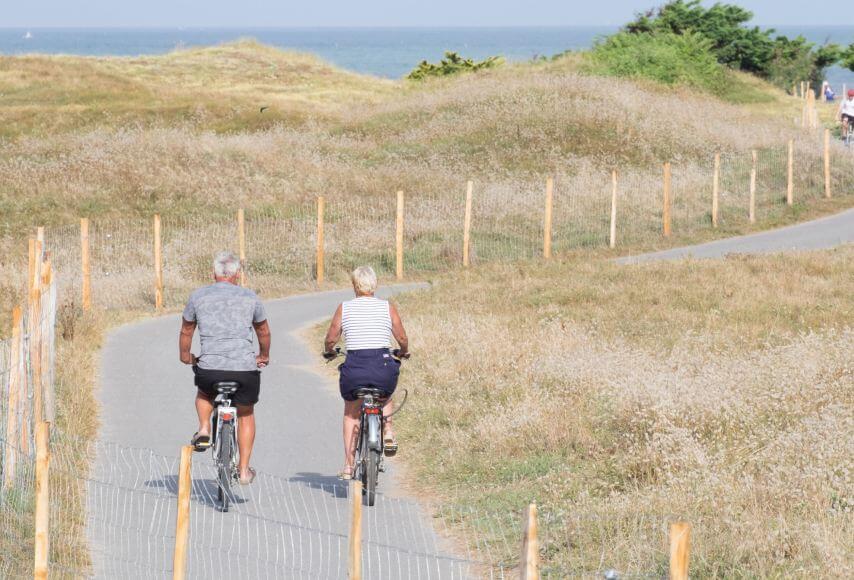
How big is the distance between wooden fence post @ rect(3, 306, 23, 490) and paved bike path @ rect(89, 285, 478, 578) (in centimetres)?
67

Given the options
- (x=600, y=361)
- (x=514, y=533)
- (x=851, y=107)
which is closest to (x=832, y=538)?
(x=514, y=533)

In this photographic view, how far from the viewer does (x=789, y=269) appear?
22.6 metres

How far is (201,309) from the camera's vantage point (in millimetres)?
9688

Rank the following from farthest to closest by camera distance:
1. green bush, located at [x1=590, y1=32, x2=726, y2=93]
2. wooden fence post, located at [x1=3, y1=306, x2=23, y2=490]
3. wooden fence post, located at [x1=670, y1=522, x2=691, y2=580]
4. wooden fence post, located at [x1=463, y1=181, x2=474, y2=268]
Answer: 1. green bush, located at [x1=590, y1=32, x2=726, y2=93]
2. wooden fence post, located at [x1=463, y1=181, x2=474, y2=268]
3. wooden fence post, located at [x1=3, y1=306, x2=23, y2=490]
4. wooden fence post, located at [x1=670, y1=522, x2=691, y2=580]

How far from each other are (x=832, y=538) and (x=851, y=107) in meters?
38.0

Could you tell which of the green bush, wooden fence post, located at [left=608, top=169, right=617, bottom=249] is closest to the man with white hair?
wooden fence post, located at [left=608, top=169, right=617, bottom=249]

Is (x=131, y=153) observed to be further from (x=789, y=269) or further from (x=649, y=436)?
(x=649, y=436)

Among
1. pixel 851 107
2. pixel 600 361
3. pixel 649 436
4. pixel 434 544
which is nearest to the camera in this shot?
pixel 434 544

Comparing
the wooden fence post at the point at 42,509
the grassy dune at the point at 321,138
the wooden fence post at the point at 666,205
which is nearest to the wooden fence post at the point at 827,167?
the grassy dune at the point at 321,138

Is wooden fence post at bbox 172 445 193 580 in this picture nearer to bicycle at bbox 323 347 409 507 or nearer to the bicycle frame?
the bicycle frame

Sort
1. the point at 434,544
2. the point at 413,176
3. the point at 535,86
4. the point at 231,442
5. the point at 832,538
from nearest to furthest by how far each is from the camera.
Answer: the point at 832,538 < the point at 434,544 < the point at 231,442 < the point at 413,176 < the point at 535,86

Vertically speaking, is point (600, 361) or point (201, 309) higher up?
point (201, 309)

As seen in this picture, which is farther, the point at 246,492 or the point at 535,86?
the point at 535,86

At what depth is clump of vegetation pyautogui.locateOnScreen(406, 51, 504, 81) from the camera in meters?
66.8
